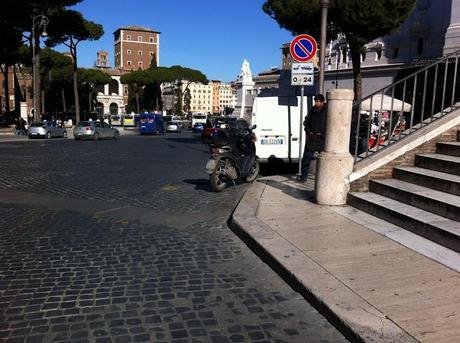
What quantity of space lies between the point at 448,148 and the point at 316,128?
2673 mm

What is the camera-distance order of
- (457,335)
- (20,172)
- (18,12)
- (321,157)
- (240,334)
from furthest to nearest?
(18,12), (20,172), (321,157), (240,334), (457,335)

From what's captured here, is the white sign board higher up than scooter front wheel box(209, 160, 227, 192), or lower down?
higher up

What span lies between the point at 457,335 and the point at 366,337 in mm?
570

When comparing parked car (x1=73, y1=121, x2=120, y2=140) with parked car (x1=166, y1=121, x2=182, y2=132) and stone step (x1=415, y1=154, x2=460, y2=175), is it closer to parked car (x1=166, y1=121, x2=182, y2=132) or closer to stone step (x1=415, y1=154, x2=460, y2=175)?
parked car (x1=166, y1=121, x2=182, y2=132)

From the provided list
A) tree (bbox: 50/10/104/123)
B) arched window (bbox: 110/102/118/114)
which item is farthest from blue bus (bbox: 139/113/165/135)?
arched window (bbox: 110/102/118/114)

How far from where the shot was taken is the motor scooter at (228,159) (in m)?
9.34

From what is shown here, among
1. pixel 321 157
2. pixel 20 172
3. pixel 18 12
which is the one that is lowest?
pixel 20 172

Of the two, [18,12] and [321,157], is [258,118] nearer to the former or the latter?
[321,157]

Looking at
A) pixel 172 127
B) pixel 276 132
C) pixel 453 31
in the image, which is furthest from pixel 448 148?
pixel 172 127

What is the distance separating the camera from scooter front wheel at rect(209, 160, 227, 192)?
930cm

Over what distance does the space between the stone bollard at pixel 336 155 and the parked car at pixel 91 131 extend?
27.4 meters

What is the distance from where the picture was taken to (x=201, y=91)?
536 feet

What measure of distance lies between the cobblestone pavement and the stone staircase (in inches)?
73.4

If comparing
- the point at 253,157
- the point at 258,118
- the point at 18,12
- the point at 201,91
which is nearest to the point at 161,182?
the point at 253,157
